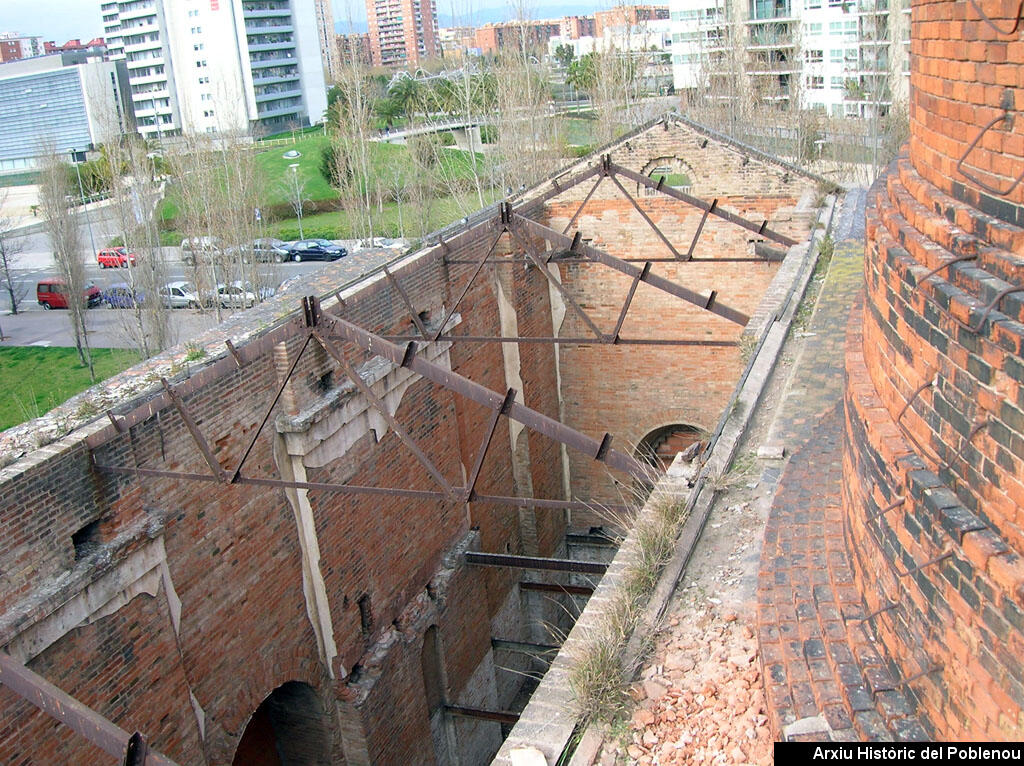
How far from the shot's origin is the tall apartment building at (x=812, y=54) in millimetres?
28359

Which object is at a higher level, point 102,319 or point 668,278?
point 668,278

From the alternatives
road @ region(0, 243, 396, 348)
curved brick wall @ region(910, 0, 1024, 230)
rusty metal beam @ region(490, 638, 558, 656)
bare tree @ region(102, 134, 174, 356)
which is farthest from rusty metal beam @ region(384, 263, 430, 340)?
bare tree @ region(102, 134, 174, 356)

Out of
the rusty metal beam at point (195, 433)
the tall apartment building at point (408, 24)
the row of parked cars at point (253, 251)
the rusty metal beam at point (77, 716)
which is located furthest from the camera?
the tall apartment building at point (408, 24)

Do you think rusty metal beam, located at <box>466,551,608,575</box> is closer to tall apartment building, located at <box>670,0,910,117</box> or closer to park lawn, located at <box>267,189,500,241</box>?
park lawn, located at <box>267,189,500,241</box>

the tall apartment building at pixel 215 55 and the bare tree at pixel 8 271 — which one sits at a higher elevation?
the tall apartment building at pixel 215 55

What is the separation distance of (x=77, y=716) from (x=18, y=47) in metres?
147

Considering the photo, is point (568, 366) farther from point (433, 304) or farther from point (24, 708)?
point (24, 708)

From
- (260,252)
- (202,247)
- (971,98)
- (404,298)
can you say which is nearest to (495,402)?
(404,298)

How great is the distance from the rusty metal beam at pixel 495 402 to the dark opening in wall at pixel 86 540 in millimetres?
2251

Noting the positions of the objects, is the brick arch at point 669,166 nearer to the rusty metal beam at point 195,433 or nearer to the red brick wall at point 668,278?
the red brick wall at point 668,278

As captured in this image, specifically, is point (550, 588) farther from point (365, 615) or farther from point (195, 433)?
point (195, 433)

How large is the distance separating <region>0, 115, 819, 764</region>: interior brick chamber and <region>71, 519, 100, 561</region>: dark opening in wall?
3cm

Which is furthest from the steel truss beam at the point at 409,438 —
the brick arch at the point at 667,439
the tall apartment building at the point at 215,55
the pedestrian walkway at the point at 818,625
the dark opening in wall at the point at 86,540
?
the tall apartment building at the point at 215,55

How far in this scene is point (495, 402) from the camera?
20.6ft
